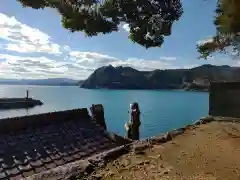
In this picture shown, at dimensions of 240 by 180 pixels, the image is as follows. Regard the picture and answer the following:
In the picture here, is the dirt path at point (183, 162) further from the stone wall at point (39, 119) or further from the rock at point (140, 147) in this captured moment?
the stone wall at point (39, 119)

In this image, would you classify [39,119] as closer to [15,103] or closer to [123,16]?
[123,16]

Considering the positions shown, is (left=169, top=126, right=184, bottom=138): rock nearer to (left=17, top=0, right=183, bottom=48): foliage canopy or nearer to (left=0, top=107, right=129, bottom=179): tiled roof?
(left=0, top=107, right=129, bottom=179): tiled roof

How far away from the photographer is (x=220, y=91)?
1111cm

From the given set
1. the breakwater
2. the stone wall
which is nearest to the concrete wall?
the stone wall

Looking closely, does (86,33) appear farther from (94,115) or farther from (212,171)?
(212,171)

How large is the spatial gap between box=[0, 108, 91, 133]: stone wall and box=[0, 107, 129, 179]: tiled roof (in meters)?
0.07

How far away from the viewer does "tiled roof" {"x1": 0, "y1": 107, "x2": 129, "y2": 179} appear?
570 centimetres

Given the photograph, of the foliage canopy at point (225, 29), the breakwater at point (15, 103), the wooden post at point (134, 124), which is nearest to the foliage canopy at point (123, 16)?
the foliage canopy at point (225, 29)

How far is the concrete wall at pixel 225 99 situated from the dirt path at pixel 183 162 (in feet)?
13.1

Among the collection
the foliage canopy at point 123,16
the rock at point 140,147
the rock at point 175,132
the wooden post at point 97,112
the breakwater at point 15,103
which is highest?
the foliage canopy at point 123,16

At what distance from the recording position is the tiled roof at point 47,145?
18.7ft

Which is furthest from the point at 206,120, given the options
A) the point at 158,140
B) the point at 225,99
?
the point at 158,140

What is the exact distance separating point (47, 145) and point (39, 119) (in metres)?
1.28

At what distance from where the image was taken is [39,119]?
7.79 meters
